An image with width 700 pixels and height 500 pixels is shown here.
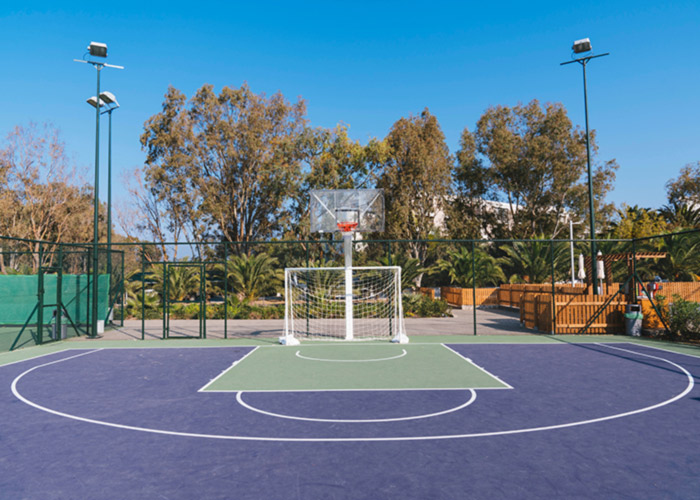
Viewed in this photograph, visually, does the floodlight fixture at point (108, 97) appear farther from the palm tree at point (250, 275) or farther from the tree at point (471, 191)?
the tree at point (471, 191)

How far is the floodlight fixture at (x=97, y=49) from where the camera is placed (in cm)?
1561

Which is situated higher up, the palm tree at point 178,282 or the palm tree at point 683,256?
the palm tree at point 683,256

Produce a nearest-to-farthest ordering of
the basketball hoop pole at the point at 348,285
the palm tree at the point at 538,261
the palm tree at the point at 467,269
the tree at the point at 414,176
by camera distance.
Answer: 1. the basketball hoop pole at the point at 348,285
2. the palm tree at the point at 538,261
3. the palm tree at the point at 467,269
4. the tree at the point at 414,176

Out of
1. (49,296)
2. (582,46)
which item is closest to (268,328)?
(49,296)

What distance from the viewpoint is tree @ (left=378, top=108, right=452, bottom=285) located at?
107ft

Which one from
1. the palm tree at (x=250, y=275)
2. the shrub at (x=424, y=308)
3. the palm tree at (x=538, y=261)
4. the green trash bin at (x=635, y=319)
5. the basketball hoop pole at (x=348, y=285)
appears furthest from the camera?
the palm tree at (x=538, y=261)

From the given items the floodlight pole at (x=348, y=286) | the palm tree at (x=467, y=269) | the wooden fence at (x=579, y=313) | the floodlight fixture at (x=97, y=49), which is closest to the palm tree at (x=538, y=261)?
the palm tree at (x=467, y=269)

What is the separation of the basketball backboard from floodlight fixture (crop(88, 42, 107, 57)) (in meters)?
8.68

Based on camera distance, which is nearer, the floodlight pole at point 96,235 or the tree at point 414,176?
the floodlight pole at point 96,235

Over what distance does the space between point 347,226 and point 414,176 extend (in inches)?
759

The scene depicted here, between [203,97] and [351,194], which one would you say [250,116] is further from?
[351,194]

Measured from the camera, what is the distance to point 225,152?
33969 millimetres

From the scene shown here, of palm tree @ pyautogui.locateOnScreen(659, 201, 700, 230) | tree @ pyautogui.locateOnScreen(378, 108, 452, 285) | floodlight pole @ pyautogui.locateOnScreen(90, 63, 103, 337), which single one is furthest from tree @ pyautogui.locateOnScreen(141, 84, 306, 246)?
palm tree @ pyautogui.locateOnScreen(659, 201, 700, 230)

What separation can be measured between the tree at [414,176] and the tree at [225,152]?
687cm
